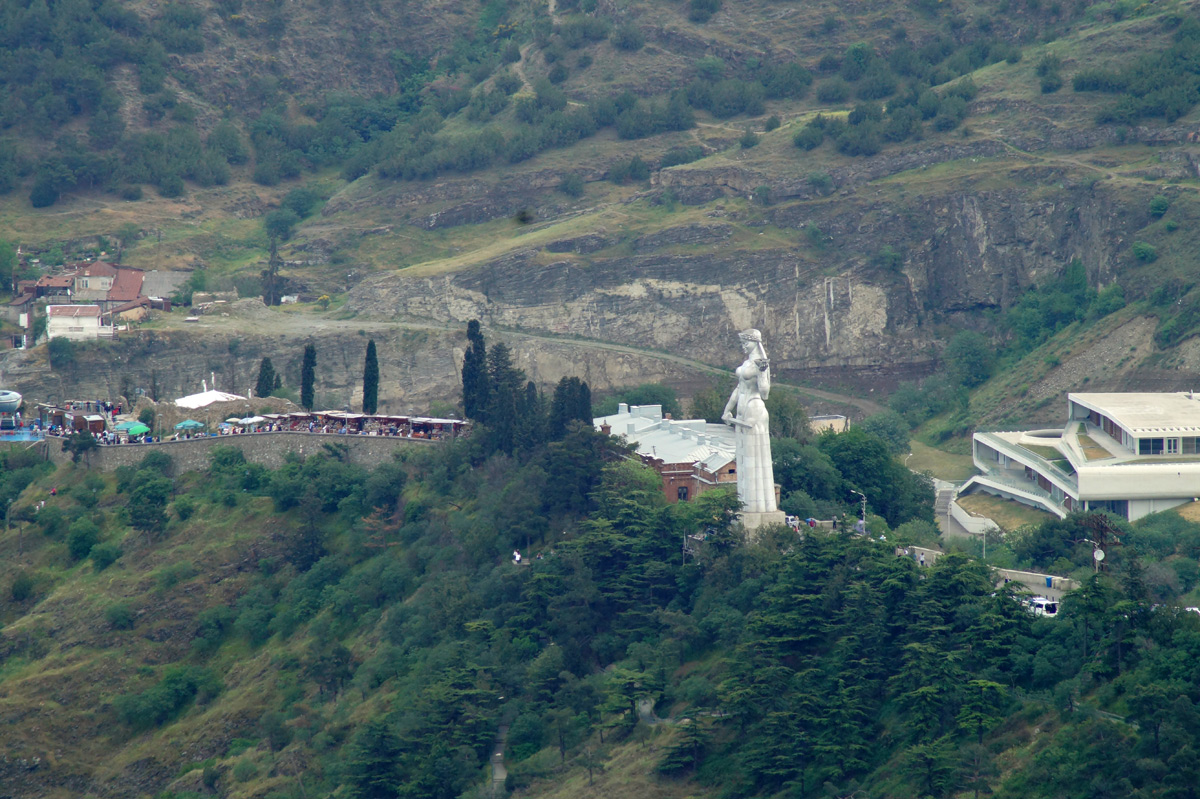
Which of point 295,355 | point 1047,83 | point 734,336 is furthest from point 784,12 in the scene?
point 295,355

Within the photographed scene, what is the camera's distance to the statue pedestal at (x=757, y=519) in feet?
215

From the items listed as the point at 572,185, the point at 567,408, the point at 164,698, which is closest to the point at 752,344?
the point at 567,408

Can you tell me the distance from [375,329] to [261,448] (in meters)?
32.6

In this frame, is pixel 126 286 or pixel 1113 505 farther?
pixel 126 286

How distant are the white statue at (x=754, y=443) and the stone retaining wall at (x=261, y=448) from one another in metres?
21.6

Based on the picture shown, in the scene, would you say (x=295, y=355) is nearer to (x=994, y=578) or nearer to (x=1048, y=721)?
(x=994, y=578)

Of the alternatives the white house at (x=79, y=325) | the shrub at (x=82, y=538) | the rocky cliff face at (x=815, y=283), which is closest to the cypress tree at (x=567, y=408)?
the shrub at (x=82, y=538)

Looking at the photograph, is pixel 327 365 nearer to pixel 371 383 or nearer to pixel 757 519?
pixel 371 383

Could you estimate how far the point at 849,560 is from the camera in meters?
61.0

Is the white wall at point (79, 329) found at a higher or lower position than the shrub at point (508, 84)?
lower

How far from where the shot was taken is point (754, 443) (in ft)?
216

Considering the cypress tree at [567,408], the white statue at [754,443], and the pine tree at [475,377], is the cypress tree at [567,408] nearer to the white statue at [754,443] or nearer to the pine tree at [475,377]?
the pine tree at [475,377]

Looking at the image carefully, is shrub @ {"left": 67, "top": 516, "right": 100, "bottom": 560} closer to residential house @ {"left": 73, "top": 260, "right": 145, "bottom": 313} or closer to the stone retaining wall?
the stone retaining wall

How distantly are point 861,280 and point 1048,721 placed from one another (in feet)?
241
